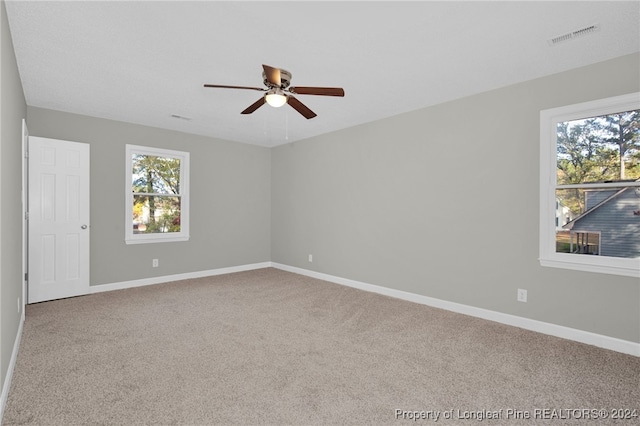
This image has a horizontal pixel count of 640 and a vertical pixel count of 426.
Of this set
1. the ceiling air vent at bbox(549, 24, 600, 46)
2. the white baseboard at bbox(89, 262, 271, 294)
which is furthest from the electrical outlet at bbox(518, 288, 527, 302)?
the white baseboard at bbox(89, 262, 271, 294)

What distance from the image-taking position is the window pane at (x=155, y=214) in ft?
16.3

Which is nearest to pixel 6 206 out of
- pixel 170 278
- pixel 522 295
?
pixel 170 278

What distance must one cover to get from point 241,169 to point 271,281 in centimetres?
226

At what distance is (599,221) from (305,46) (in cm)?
305

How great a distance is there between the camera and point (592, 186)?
2906 mm

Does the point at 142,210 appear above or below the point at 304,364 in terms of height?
above

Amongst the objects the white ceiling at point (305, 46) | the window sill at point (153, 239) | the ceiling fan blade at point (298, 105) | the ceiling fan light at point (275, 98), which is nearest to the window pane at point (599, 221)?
the white ceiling at point (305, 46)

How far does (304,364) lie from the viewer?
2.47 m

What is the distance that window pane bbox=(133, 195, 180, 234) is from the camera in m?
4.98

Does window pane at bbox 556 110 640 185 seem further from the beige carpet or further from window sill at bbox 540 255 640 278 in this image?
the beige carpet

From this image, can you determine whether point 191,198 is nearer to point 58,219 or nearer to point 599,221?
point 58,219

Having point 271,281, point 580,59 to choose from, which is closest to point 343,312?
point 271,281

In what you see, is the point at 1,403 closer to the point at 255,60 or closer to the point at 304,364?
the point at 304,364

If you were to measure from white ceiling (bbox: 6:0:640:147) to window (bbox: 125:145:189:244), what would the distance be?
50.1 inches
